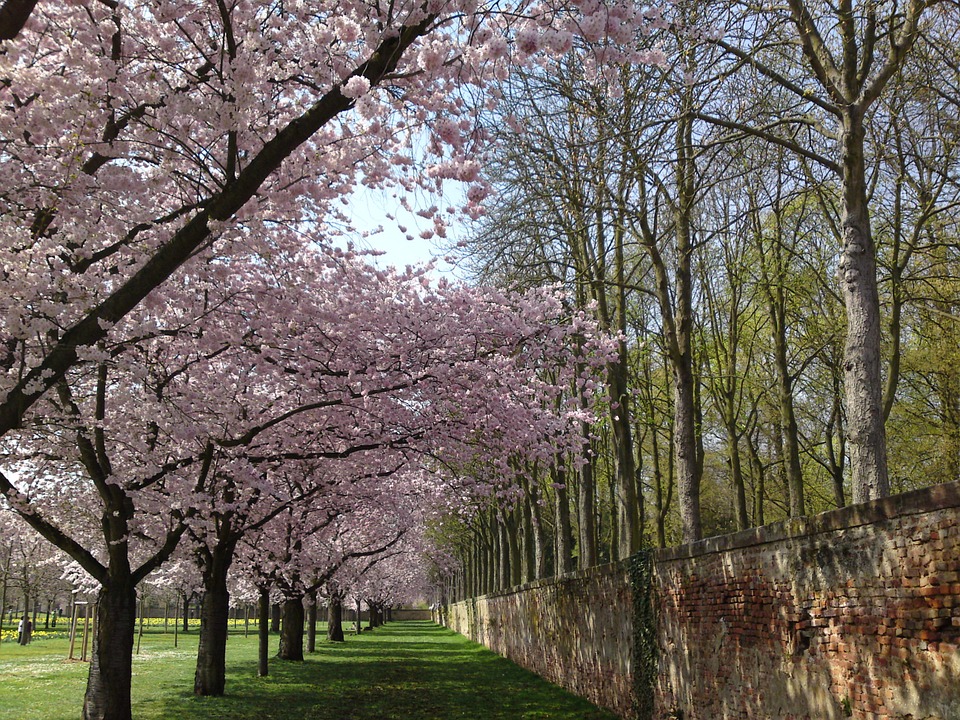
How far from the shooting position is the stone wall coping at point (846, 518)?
5211 mm

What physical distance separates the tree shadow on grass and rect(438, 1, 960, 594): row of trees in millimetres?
3518

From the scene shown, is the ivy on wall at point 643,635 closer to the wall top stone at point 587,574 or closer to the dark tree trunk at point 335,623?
the wall top stone at point 587,574

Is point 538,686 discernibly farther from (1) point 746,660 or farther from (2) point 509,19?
(2) point 509,19

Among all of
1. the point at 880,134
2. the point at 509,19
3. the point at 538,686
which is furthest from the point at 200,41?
the point at 538,686

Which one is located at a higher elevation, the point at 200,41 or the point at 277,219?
the point at 200,41

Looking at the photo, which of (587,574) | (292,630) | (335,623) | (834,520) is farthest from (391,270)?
(335,623)

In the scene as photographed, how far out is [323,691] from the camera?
18.3 m

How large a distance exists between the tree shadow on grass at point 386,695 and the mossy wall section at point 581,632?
13.7 inches

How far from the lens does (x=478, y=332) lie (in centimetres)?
1373

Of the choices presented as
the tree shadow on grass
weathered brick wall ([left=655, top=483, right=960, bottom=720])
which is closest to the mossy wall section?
the tree shadow on grass

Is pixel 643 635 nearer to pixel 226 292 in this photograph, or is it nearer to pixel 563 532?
pixel 226 292

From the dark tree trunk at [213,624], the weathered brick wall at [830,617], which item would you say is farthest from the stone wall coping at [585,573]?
the dark tree trunk at [213,624]

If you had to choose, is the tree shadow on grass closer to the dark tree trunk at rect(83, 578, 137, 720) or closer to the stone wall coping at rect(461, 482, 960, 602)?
the dark tree trunk at rect(83, 578, 137, 720)

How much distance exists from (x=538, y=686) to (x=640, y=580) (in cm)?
765
